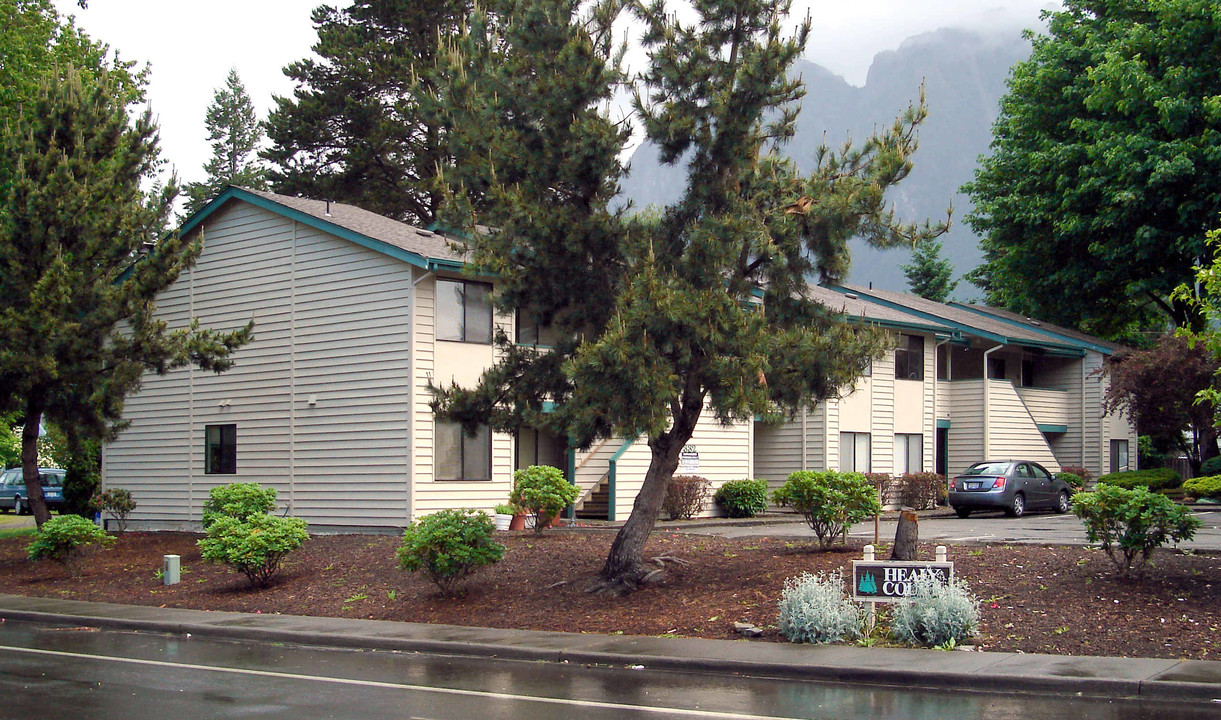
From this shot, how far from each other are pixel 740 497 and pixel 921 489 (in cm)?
749

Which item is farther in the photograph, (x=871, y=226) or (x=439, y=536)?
(x=439, y=536)

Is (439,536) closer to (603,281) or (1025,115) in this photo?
(603,281)

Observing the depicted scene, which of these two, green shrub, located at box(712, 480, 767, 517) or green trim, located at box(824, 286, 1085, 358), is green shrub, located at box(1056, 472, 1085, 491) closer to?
green trim, located at box(824, 286, 1085, 358)

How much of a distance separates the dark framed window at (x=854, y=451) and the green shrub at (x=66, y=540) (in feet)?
67.0

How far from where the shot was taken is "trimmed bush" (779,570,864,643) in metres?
12.5

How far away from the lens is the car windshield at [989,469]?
30533mm

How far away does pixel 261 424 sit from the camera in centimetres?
2570

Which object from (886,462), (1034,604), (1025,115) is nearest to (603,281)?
(1034,604)

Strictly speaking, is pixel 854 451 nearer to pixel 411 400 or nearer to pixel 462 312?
pixel 462 312

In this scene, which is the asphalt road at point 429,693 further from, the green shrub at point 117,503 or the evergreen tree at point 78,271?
the green shrub at point 117,503

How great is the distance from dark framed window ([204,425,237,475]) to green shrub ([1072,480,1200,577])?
18.8 meters

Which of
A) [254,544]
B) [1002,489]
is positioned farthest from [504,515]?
[1002,489]

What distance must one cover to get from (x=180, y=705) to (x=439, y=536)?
6.15 metres

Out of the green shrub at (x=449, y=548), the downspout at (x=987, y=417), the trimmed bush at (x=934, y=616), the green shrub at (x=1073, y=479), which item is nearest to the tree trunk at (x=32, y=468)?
the green shrub at (x=449, y=548)
